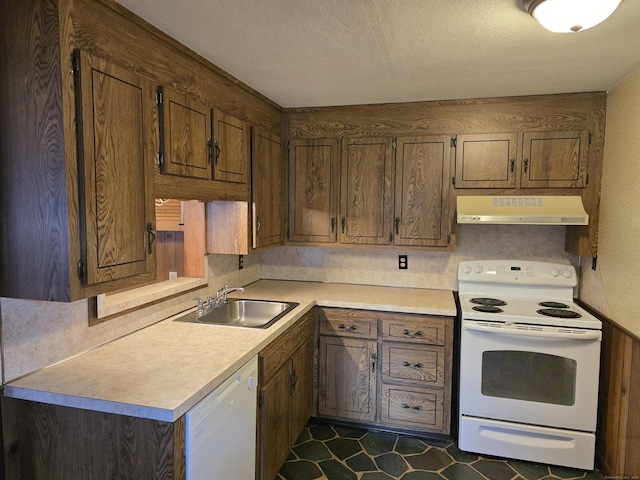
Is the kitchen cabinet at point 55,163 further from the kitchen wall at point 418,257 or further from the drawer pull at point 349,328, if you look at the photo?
the kitchen wall at point 418,257

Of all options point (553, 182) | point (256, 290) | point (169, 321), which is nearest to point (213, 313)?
point (169, 321)

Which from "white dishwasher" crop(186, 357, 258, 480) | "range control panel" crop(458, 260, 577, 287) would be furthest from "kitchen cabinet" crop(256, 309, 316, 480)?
"range control panel" crop(458, 260, 577, 287)

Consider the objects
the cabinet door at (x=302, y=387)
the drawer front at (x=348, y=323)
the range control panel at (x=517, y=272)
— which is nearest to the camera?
the cabinet door at (x=302, y=387)

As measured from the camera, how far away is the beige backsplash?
155cm

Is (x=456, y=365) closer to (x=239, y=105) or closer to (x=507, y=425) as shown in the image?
(x=507, y=425)

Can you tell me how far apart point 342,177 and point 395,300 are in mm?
982

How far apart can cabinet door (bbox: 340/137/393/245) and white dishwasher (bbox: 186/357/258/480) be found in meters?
1.45

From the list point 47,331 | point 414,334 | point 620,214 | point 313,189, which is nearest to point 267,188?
point 313,189

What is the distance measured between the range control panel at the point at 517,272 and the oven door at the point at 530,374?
586mm

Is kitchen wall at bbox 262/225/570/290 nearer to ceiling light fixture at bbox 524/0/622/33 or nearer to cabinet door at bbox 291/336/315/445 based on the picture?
cabinet door at bbox 291/336/315/445

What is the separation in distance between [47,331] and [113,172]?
69cm

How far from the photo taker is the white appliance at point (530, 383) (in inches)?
94.9

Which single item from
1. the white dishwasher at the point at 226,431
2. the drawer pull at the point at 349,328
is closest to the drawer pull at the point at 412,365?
the drawer pull at the point at 349,328

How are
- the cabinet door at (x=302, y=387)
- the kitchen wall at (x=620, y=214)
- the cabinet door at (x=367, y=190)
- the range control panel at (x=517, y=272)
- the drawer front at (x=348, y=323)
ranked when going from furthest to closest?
the cabinet door at (x=367, y=190) < the range control panel at (x=517, y=272) < the drawer front at (x=348, y=323) < the cabinet door at (x=302, y=387) < the kitchen wall at (x=620, y=214)
